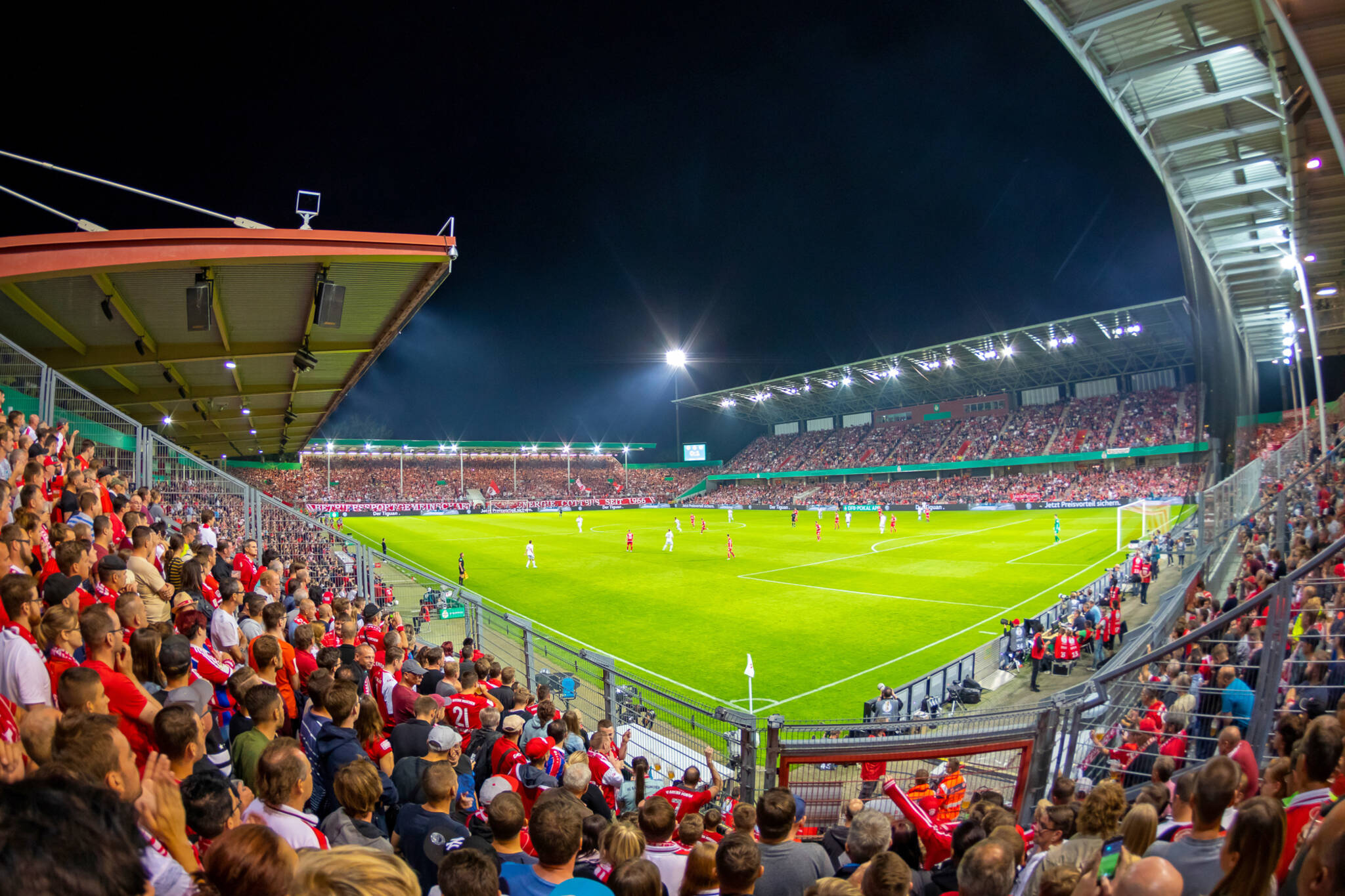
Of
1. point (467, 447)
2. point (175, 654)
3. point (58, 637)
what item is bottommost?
point (175, 654)

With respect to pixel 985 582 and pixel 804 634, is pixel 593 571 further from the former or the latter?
pixel 985 582

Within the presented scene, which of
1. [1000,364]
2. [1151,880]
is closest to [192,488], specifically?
[1151,880]

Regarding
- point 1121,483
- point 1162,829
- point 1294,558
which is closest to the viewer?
point 1162,829

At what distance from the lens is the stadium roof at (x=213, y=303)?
9445 mm

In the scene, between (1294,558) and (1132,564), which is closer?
(1294,558)

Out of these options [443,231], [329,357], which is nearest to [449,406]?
[329,357]

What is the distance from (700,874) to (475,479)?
101352 millimetres

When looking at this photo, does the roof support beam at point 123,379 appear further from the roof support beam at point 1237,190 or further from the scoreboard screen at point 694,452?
the scoreboard screen at point 694,452

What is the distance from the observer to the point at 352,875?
1680 mm

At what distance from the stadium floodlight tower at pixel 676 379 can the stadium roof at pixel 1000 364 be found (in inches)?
323

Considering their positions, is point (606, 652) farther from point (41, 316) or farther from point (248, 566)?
point (41, 316)

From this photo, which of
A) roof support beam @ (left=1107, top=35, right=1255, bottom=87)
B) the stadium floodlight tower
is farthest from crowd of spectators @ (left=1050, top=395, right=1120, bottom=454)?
the stadium floodlight tower

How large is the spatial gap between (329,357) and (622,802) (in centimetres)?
1539

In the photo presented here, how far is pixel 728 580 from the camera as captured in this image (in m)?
27.3
